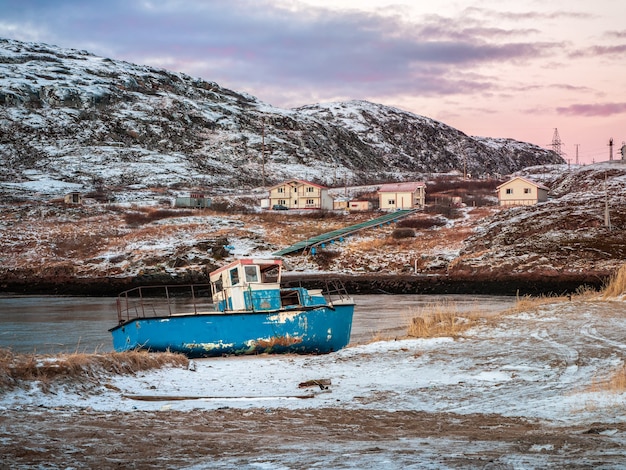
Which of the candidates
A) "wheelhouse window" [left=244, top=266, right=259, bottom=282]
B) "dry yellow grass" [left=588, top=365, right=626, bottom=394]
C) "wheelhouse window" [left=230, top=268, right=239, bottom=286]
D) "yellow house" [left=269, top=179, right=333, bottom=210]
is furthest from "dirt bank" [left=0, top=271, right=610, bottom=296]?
"yellow house" [left=269, top=179, right=333, bottom=210]

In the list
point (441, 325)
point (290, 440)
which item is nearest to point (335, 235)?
point (441, 325)

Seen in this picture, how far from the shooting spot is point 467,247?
219 feet

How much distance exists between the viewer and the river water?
27219mm

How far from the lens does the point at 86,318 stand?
38188 mm

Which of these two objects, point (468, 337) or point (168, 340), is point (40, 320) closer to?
point (168, 340)

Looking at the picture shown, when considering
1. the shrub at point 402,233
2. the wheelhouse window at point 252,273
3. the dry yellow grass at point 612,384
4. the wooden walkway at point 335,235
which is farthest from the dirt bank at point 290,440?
the shrub at point 402,233

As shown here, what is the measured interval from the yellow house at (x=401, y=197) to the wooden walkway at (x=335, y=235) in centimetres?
1116

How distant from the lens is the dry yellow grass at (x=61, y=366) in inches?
496

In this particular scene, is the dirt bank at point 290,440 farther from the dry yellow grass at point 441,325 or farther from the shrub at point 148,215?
the shrub at point 148,215

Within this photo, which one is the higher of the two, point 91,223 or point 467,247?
point 91,223

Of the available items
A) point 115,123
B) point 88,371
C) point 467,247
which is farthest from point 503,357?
point 115,123

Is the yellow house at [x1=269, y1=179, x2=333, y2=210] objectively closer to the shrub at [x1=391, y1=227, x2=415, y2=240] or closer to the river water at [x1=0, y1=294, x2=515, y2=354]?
the shrub at [x1=391, y1=227, x2=415, y2=240]

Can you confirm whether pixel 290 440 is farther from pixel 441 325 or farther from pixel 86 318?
pixel 86 318

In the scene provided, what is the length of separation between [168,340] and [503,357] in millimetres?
11133
